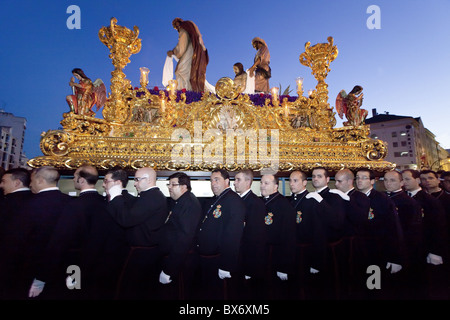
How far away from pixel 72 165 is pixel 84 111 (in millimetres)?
1247

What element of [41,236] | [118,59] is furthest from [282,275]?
[118,59]

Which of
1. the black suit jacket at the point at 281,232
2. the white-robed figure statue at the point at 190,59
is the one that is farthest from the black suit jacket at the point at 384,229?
the white-robed figure statue at the point at 190,59

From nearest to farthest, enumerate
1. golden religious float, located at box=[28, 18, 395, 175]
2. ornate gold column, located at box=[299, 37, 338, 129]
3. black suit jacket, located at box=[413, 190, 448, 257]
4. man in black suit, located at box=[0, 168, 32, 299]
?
man in black suit, located at box=[0, 168, 32, 299]
black suit jacket, located at box=[413, 190, 448, 257]
golden religious float, located at box=[28, 18, 395, 175]
ornate gold column, located at box=[299, 37, 338, 129]

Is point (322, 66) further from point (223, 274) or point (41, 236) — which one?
point (41, 236)

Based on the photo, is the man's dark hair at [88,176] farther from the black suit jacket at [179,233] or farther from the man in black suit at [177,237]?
the black suit jacket at [179,233]

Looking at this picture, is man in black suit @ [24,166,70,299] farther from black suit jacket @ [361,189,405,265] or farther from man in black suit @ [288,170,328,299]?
black suit jacket @ [361,189,405,265]

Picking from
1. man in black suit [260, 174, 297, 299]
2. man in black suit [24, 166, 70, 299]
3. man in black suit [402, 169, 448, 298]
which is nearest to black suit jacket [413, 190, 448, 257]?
man in black suit [402, 169, 448, 298]

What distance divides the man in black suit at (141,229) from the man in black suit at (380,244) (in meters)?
3.16

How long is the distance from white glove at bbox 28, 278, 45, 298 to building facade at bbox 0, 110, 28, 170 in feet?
172

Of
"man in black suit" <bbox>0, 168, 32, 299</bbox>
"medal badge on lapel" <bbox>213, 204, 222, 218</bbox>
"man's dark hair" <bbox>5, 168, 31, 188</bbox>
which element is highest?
"man's dark hair" <bbox>5, 168, 31, 188</bbox>

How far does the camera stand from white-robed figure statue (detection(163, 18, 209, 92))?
825cm

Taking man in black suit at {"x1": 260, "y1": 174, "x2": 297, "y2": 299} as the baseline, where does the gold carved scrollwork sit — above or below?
above
